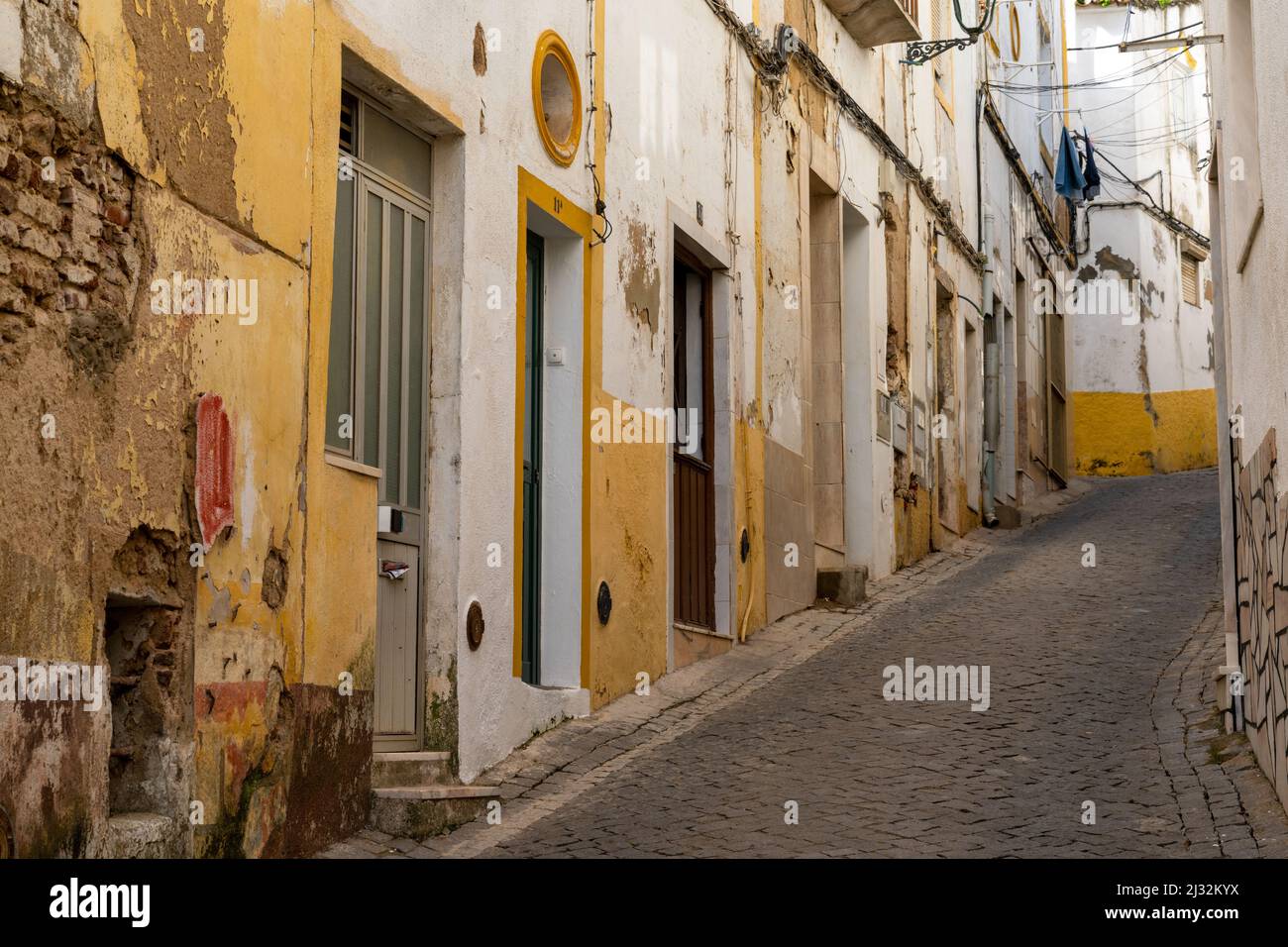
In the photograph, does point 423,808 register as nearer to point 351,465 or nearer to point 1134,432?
point 351,465

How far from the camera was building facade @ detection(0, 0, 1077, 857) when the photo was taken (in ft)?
19.1

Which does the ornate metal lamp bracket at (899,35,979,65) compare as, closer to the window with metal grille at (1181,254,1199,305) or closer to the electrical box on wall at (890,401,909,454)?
the electrical box on wall at (890,401,909,454)

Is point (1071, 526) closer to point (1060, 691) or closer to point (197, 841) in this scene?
point (1060, 691)

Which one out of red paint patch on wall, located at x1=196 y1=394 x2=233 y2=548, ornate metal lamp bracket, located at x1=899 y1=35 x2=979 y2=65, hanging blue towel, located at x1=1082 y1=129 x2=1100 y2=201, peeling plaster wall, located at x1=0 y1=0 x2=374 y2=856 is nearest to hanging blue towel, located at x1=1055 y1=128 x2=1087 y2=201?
hanging blue towel, located at x1=1082 y1=129 x2=1100 y2=201

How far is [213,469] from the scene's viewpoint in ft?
21.6

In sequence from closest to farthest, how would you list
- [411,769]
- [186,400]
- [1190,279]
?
[186,400] → [411,769] → [1190,279]

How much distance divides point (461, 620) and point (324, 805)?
1.59 meters

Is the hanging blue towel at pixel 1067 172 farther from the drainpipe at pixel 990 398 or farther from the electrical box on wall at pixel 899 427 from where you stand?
the electrical box on wall at pixel 899 427

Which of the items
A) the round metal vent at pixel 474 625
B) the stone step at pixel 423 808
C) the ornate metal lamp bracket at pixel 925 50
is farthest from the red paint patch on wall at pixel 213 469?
the ornate metal lamp bracket at pixel 925 50

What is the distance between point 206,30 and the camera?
6664mm

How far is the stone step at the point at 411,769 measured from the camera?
7.94m

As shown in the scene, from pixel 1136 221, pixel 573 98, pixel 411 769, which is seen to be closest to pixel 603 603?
pixel 411 769

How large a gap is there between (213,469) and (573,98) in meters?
4.56

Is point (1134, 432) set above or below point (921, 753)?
above
